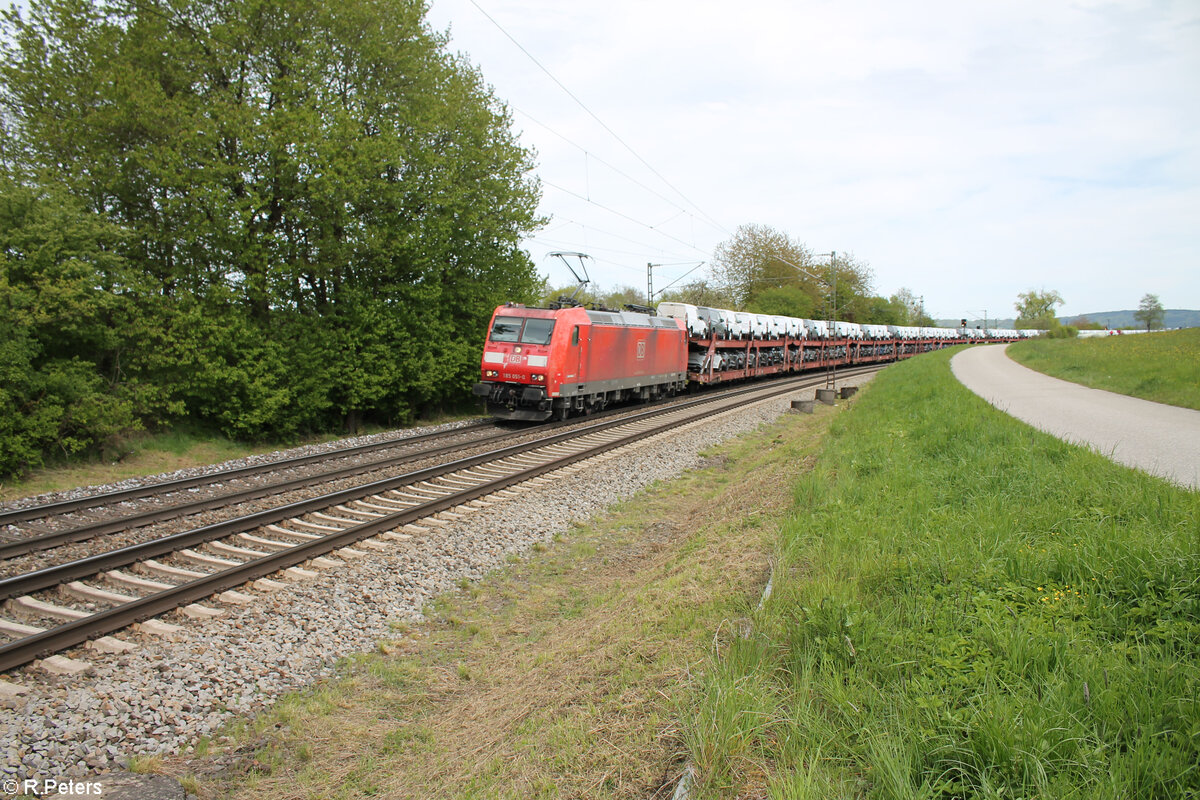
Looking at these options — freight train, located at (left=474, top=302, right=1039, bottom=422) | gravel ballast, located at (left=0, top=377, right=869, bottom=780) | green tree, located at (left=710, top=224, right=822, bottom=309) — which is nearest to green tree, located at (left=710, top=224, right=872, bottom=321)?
green tree, located at (left=710, top=224, right=822, bottom=309)

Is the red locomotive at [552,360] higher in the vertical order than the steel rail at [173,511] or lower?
higher

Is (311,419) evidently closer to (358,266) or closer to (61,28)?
(358,266)

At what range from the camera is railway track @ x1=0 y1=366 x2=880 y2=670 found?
5.13m

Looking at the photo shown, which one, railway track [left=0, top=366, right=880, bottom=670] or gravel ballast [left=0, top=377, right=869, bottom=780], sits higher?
railway track [left=0, top=366, right=880, bottom=670]

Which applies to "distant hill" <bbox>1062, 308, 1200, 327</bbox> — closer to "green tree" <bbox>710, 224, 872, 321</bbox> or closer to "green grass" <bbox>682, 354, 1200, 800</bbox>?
"green tree" <bbox>710, 224, 872, 321</bbox>

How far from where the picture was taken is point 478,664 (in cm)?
507

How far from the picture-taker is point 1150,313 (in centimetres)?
8338

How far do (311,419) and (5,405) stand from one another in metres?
6.60

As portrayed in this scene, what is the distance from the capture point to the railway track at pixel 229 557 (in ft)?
16.8

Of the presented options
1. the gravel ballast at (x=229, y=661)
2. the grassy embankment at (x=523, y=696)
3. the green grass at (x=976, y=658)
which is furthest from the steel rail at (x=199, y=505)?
the green grass at (x=976, y=658)

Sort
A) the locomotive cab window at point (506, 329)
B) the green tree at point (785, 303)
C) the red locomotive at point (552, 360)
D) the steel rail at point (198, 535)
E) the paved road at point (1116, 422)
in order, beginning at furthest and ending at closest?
the green tree at point (785, 303) → the locomotive cab window at point (506, 329) → the red locomotive at point (552, 360) → the paved road at point (1116, 422) → the steel rail at point (198, 535)

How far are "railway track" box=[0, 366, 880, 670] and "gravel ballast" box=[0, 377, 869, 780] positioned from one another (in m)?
0.17

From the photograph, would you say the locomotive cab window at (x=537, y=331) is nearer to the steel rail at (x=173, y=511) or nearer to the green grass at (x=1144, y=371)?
the steel rail at (x=173, y=511)

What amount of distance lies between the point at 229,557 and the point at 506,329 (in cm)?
1078
